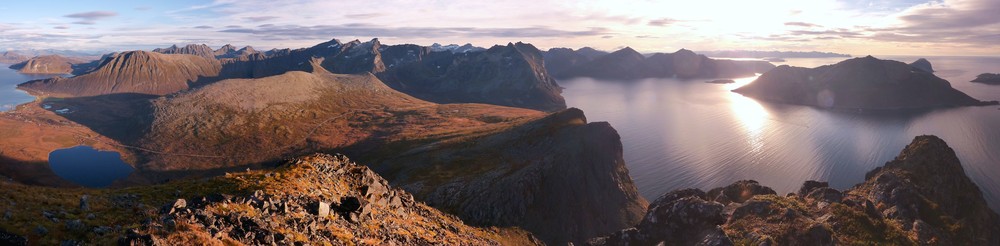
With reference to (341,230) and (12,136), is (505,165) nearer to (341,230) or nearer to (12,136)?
(341,230)

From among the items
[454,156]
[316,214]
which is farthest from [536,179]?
[316,214]

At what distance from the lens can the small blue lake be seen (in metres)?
142

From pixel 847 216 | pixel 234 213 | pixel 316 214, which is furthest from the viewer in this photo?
pixel 847 216

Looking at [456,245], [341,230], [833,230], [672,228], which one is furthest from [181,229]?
[833,230]

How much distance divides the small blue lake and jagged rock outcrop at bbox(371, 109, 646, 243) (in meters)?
90.5

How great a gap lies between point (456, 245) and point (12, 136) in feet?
765

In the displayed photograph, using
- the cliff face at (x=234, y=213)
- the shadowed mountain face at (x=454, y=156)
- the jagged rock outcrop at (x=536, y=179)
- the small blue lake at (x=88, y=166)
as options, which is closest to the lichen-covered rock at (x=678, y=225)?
the cliff face at (x=234, y=213)

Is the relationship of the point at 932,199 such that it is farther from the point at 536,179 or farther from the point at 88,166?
the point at 88,166

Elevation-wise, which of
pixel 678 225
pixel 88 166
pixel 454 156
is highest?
pixel 678 225

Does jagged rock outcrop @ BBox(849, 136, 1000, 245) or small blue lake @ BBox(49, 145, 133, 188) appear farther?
small blue lake @ BBox(49, 145, 133, 188)

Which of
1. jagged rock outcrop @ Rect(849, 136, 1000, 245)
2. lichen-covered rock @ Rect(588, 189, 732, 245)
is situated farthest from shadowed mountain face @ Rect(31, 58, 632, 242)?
jagged rock outcrop @ Rect(849, 136, 1000, 245)

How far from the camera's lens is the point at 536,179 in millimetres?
94625

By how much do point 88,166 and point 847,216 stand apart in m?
208

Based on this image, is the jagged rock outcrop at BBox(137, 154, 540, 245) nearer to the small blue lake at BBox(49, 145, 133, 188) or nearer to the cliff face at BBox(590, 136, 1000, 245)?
the cliff face at BBox(590, 136, 1000, 245)
